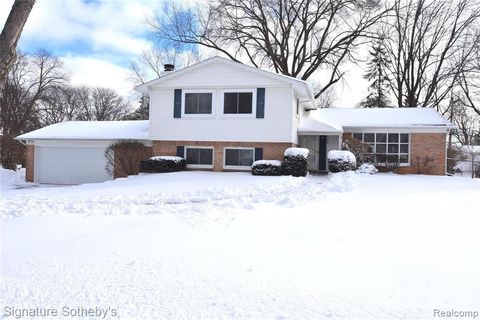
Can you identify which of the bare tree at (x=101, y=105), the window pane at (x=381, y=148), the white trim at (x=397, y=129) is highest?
the bare tree at (x=101, y=105)

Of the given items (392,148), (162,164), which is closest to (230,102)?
(162,164)

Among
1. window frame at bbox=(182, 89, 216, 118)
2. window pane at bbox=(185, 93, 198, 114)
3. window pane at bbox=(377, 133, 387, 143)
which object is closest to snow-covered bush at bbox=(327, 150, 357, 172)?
window pane at bbox=(377, 133, 387, 143)

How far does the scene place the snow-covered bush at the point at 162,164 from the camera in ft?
57.0

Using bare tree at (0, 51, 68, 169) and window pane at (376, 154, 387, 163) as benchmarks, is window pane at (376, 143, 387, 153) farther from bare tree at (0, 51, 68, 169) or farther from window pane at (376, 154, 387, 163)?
bare tree at (0, 51, 68, 169)

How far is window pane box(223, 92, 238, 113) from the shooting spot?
698 inches

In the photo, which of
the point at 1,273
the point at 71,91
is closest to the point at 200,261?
the point at 1,273

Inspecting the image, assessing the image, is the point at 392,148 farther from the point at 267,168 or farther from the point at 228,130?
the point at 228,130

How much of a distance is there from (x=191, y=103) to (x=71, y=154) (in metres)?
7.31

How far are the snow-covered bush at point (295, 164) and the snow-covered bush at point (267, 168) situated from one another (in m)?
0.27

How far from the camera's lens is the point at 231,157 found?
59.5ft

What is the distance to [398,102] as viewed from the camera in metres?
34.7

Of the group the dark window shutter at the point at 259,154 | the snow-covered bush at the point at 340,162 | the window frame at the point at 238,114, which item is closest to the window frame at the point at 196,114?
the window frame at the point at 238,114

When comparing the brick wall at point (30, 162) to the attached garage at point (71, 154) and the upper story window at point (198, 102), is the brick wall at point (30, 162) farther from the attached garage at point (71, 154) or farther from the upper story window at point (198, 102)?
the upper story window at point (198, 102)

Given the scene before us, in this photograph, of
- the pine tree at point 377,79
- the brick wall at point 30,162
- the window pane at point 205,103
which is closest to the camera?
the window pane at point 205,103
